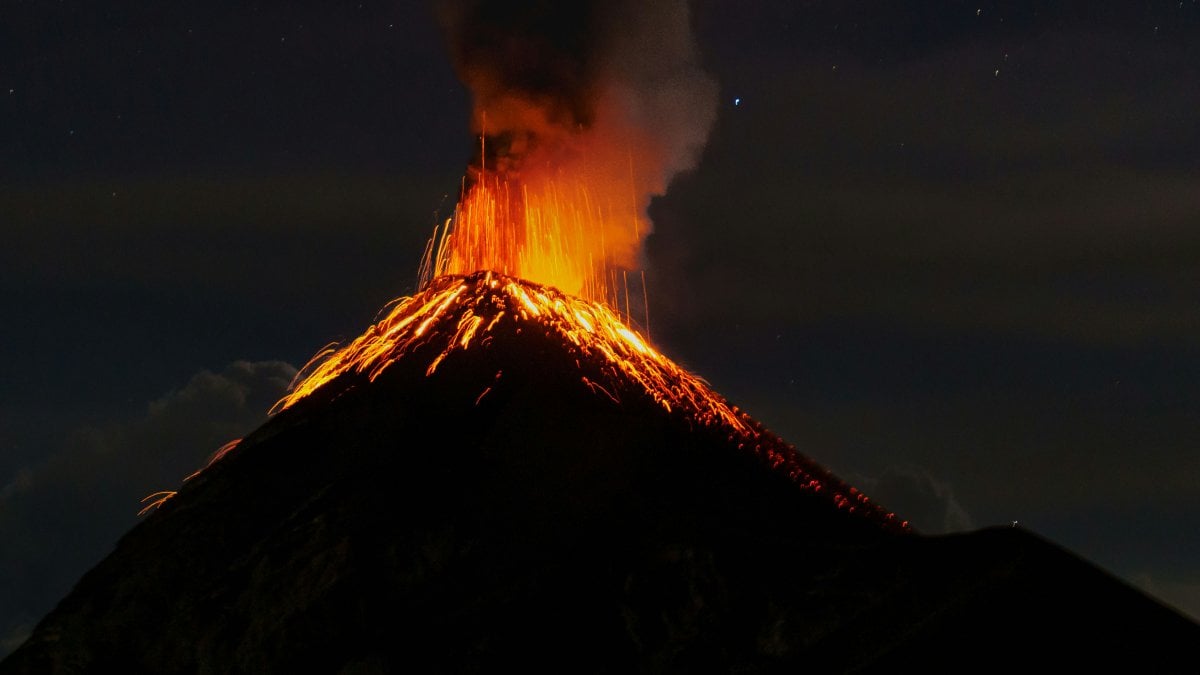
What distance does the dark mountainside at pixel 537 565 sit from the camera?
38844mm

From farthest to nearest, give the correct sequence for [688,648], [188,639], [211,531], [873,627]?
1. [211,531]
2. [188,639]
3. [688,648]
4. [873,627]

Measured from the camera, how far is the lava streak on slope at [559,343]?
55375 mm

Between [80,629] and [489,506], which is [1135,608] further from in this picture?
[80,629]

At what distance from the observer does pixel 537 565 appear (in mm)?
46625

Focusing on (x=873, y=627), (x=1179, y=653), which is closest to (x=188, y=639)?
(x=873, y=627)

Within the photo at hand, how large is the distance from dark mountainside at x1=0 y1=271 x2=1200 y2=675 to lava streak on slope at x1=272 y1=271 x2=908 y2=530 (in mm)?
468

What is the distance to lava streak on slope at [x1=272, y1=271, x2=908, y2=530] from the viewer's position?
5538 cm

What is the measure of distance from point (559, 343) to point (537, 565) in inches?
486

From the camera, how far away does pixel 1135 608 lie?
3847 centimetres

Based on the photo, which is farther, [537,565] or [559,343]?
[559,343]

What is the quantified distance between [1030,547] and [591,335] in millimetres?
22369

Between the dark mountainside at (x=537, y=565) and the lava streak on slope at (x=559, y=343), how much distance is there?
468mm

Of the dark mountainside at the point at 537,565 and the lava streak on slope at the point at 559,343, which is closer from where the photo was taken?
the dark mountainside at the point at 537,565

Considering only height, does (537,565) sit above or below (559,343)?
below
